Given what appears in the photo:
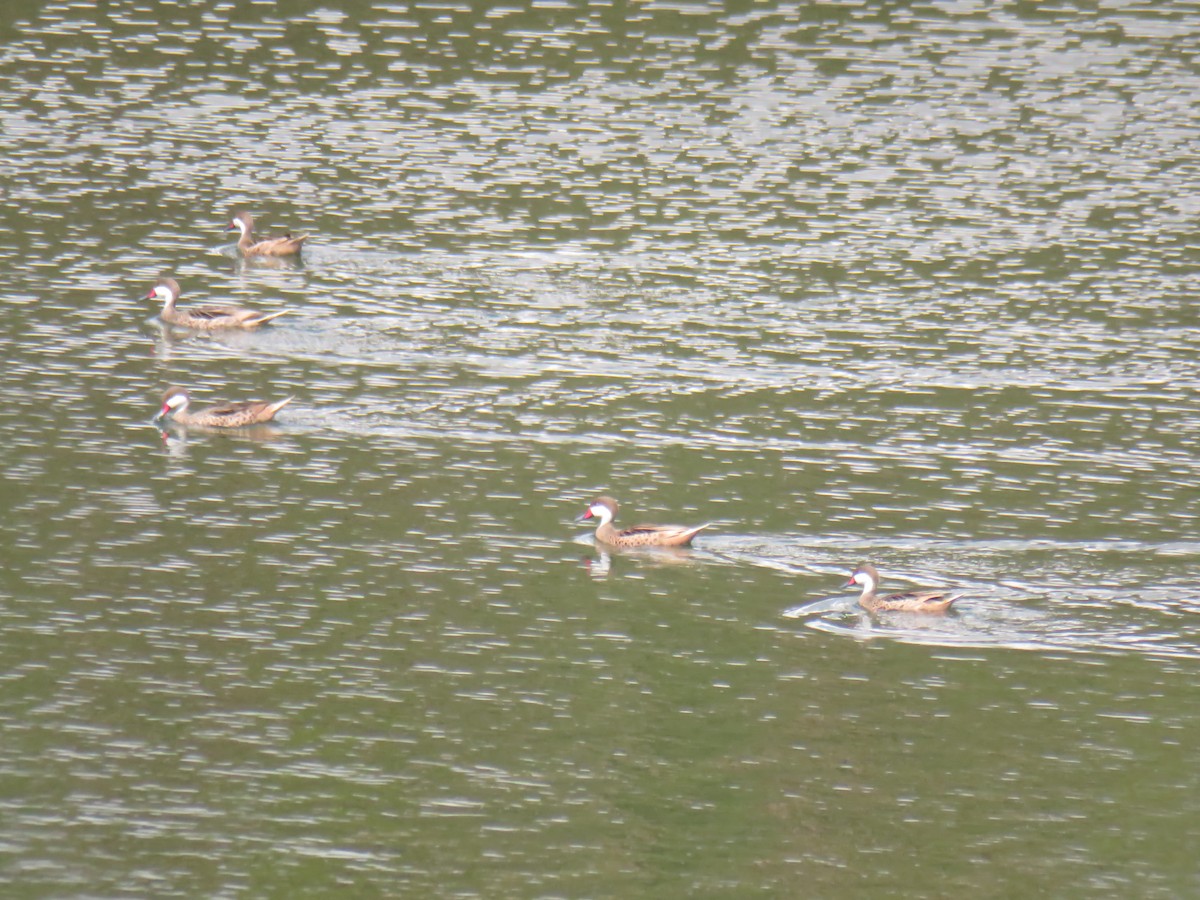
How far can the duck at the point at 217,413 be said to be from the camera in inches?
1195

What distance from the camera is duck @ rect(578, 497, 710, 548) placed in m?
26.9

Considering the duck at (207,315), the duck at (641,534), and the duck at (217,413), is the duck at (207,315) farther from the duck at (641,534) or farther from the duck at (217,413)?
the duck at (641,534)

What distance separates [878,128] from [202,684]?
31155 mm

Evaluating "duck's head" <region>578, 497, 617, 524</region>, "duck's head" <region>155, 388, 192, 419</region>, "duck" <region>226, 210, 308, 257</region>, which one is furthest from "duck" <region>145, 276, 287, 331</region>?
"duck's head" <region>578, 497, 617, 524</region>

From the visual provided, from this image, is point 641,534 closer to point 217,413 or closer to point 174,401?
point 217,413

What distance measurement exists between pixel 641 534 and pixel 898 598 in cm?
356

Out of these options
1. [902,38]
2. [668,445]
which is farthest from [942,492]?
[902,38]

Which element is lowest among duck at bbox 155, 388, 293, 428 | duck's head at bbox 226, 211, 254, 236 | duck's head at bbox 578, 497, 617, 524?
duck's head at bbox 578, 497, 617, 524

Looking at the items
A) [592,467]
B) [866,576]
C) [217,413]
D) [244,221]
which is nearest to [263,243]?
[244,221]

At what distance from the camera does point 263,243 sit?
128 ft

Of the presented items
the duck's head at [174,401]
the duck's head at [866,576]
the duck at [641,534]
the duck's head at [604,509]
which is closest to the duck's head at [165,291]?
the duck's head at [174,401]

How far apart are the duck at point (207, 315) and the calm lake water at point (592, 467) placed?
41 centimetres

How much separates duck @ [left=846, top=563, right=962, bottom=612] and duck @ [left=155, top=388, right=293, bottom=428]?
935cm

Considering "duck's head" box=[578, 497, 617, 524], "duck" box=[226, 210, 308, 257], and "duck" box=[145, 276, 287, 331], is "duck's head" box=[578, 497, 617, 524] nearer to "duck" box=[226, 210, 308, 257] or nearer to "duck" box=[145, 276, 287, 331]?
"duck" box=[145, 276, 287, 331]
